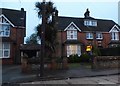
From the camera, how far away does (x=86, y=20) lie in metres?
50.9

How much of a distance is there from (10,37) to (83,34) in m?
14.6

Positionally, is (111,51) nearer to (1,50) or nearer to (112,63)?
(112,63)

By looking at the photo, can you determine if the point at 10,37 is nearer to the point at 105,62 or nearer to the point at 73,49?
the point at 73,49

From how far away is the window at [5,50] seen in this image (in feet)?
125

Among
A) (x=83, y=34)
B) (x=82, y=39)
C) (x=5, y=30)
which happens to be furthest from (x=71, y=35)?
(x=5, y=30)

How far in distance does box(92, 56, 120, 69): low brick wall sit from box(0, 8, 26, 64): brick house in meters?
16.9

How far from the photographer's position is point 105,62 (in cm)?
2591

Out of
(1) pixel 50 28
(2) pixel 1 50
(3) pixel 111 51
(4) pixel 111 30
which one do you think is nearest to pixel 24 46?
(2) pixel 1 50

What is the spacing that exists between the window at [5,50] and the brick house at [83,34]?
9.58 metres

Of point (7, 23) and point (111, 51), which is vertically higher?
point (7, 23)

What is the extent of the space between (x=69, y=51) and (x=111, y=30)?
10508 mm

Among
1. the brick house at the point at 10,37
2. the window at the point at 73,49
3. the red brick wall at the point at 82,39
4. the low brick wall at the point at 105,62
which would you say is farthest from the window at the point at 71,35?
the low brick wall at the point at 105,62

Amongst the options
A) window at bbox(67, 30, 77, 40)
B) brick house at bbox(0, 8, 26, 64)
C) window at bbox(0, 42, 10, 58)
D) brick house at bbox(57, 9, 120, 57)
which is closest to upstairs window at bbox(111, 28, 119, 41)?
brick house at bbox(57, 9, 120, 57)

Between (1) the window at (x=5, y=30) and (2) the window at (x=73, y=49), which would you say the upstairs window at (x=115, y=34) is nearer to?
(2) the window at (x=73, y=49)
